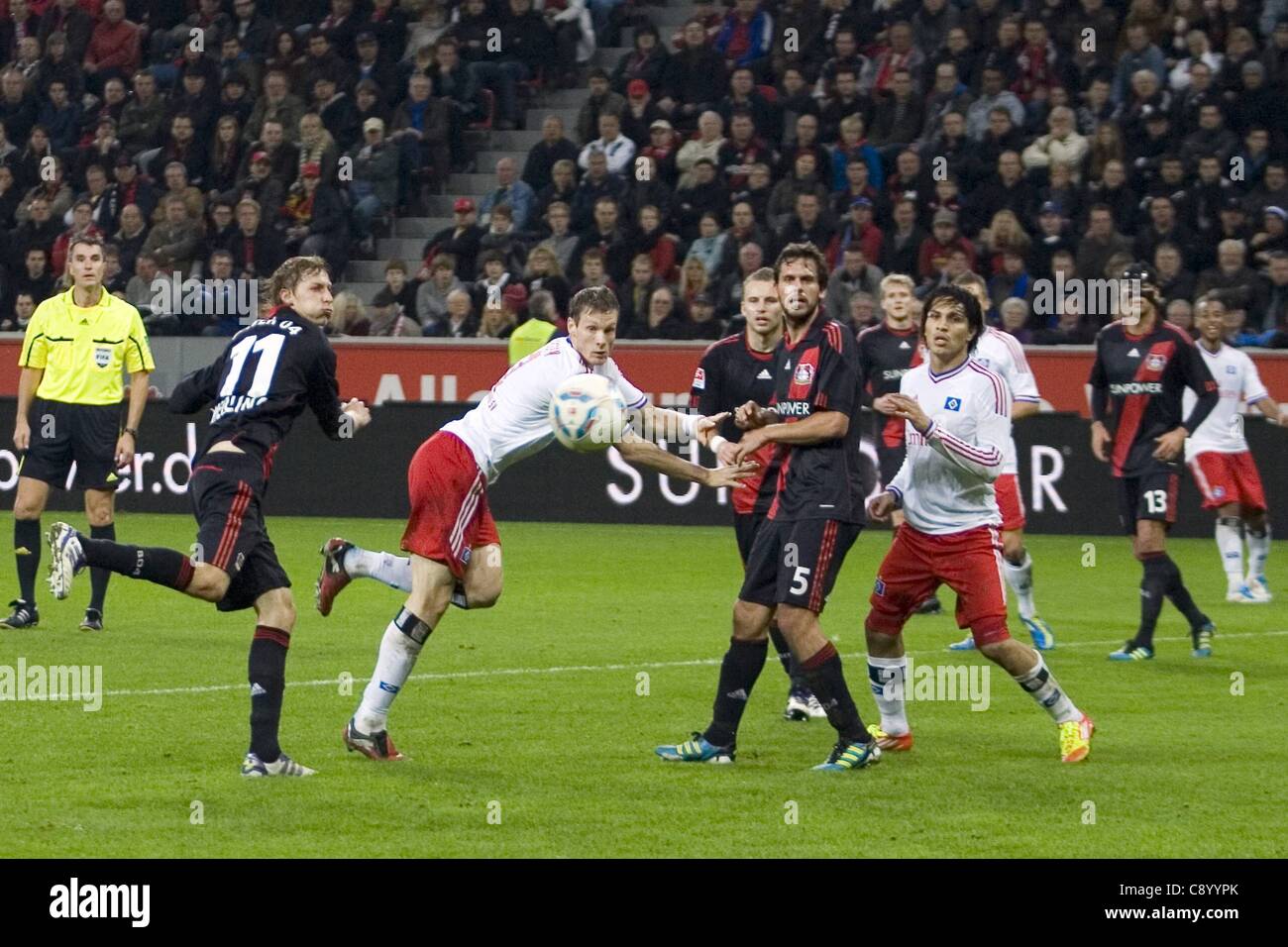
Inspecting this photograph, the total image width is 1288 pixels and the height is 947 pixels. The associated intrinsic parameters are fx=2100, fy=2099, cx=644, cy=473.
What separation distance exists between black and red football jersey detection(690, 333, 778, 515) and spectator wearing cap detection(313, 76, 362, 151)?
55.8ft

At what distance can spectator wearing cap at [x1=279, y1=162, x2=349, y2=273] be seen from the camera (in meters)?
24.8

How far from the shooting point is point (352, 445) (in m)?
20.5

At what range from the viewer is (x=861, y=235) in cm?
2155

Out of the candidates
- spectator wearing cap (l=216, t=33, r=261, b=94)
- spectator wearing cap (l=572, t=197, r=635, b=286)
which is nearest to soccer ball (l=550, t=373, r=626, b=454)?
spectator wearing cap (l=572, t=197, r=635, b=286)

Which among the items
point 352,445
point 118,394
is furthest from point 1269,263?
point 118,394

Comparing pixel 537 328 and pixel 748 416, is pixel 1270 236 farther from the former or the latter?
pixel 748 416

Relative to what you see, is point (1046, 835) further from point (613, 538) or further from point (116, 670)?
point (613, 538)

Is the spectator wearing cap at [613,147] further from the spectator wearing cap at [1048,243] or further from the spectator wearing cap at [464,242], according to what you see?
the spectator wearing cap at [1048,243]

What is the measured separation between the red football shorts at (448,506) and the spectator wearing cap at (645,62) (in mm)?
16434

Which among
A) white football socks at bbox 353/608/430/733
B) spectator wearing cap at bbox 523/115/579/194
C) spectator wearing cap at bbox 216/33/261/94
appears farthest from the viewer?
spectator wearing cap at bbox 216/33/261/94

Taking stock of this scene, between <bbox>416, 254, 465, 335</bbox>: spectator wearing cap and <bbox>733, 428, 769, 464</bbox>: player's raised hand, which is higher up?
<bbox>416, 254, 465, 335</bbox>: spectator wearing cap

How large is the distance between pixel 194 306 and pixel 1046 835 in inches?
729

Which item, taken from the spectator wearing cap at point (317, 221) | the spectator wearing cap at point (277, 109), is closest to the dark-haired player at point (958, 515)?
the spectator wearing cap at point (317, 221)

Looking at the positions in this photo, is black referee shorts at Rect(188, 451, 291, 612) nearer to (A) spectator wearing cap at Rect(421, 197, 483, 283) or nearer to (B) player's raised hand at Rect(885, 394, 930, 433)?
(B) player's raised hand at Rect(885, 394, 930, 433)
